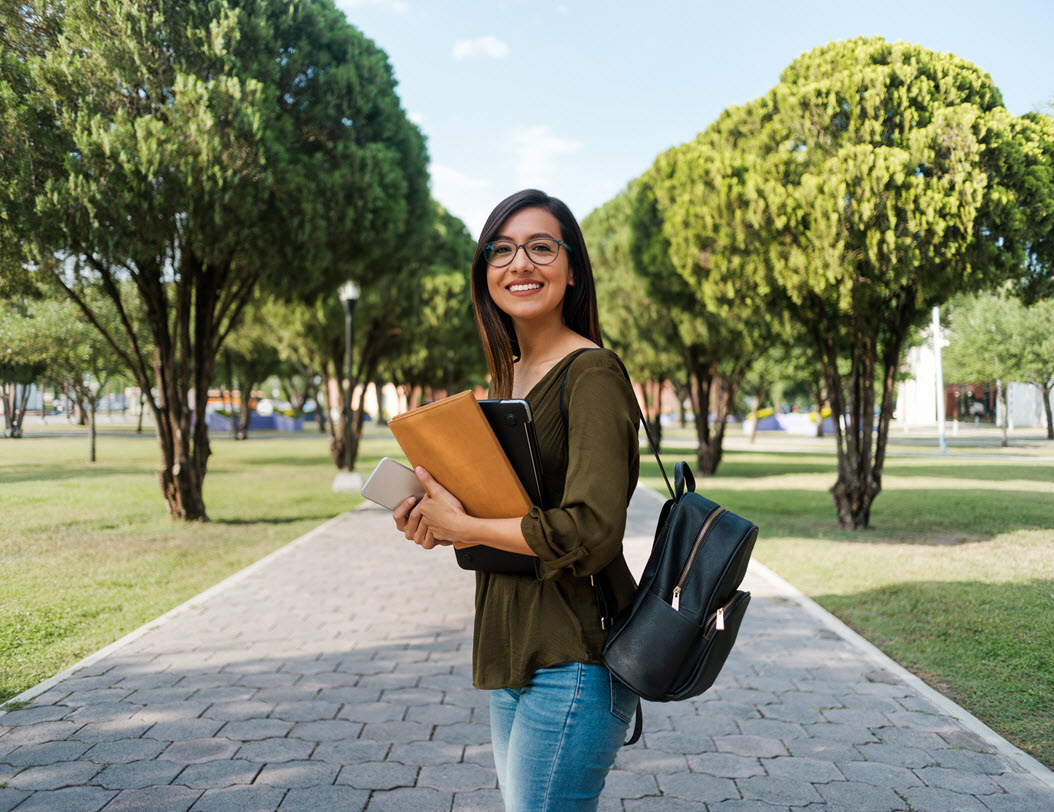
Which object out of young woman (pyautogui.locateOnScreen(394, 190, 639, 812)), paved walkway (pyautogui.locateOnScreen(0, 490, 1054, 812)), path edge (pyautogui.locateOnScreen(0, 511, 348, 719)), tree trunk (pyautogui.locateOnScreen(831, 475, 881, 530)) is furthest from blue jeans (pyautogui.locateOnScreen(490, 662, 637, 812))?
tree trunk (pyautogui.locateOnScreen(831, 475, 881, 530))

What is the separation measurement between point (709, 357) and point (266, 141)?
14922mm

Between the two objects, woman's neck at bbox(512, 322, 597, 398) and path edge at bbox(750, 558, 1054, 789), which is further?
path edge at bbox(750, 558, 1054, 789)

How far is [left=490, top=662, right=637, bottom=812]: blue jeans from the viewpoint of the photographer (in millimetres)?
1603

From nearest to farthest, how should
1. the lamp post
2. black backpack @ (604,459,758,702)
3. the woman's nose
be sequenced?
1. black backpack @ (604,459,758,702)
2. the woman's nose
3. the lamp post

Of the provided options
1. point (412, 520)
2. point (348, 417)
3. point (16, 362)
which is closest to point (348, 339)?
point (348, 417)

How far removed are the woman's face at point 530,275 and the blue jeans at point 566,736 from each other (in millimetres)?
786

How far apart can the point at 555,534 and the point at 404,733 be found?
3.14m

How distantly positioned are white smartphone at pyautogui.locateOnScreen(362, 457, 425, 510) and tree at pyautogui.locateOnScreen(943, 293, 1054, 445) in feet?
19.4

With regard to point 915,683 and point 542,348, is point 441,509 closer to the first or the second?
point 542,348

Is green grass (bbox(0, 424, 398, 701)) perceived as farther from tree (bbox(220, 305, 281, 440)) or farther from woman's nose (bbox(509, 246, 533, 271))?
tree (bbox(220, 305, 281, 440))

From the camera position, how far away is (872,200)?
9.42m

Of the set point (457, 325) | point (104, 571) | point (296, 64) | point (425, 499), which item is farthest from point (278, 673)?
point (457, 325)

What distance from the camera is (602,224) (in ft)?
96.9

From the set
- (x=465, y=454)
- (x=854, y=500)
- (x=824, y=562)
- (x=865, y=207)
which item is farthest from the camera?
(x=854, y=500)
